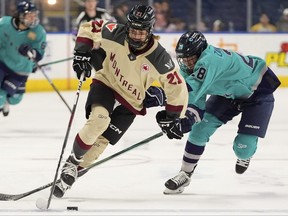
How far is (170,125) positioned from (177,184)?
1.59ft

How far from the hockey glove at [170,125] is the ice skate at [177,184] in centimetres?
41

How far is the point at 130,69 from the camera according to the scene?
456 centimetres

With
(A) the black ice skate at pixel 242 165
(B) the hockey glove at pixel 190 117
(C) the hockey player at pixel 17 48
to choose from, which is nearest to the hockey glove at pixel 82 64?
(B) the hockey glove at pixel 190 117

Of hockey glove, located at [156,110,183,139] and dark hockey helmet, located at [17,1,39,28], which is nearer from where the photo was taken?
hockey glove, located at [156,110,183,139]

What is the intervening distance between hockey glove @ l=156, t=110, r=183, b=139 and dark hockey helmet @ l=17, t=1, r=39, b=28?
3.88 m

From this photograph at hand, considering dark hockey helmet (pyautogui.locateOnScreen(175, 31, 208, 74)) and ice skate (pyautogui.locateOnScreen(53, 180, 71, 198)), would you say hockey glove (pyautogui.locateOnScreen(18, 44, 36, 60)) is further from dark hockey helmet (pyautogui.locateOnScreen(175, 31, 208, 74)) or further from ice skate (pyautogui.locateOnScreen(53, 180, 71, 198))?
ice skate (pyautogui.locateOnScreen(53, 180, 71, 198))

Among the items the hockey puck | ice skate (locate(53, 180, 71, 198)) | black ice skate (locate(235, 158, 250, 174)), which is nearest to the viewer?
the hockey puck

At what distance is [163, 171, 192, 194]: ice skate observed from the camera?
4.87 m

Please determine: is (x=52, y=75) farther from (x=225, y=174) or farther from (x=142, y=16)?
(x=142, y=16)

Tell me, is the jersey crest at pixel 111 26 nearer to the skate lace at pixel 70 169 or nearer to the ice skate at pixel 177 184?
Answer: the skate lace at pixel 70 169

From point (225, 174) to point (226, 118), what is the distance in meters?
0.62

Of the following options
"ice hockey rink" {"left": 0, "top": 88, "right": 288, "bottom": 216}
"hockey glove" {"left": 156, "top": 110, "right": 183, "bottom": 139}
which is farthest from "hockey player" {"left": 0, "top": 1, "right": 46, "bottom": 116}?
"hockey glove" {"left": 156, "top": 110, "right": 183, "bottom": 139}

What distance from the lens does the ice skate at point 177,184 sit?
4868mm

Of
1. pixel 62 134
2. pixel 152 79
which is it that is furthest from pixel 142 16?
pixel 62 134
